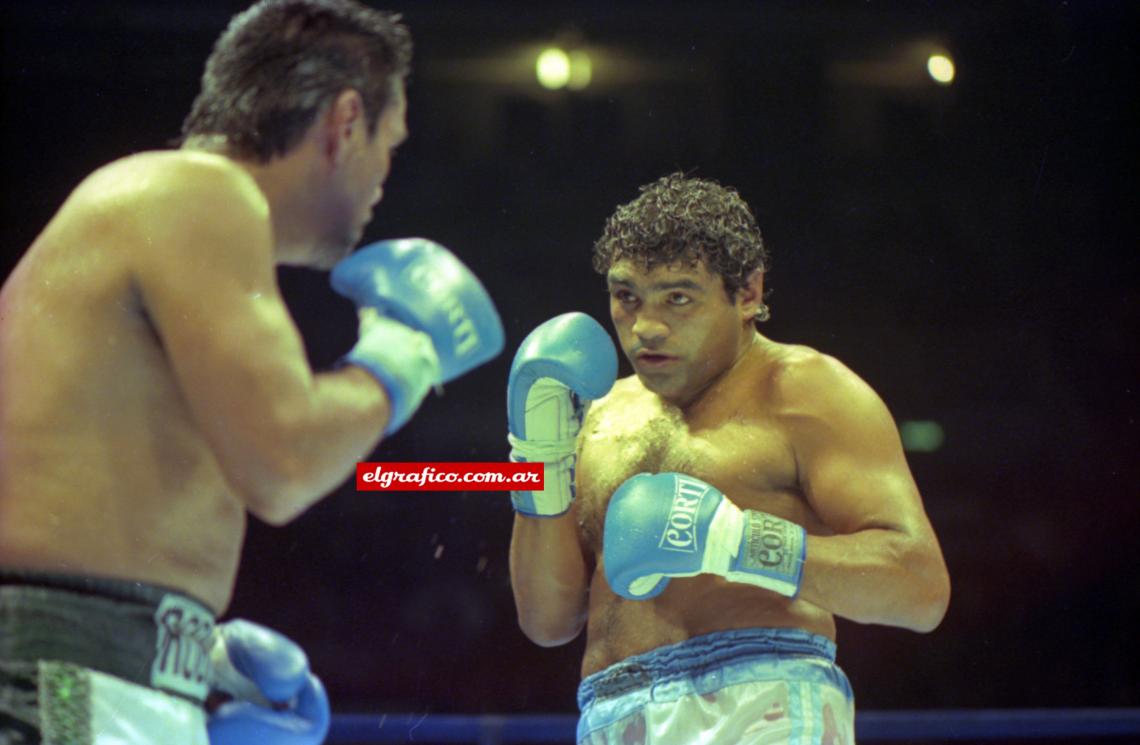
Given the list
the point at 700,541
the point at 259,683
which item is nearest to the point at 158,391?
the point at 259,683

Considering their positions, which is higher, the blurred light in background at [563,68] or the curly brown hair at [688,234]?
the blurred light in background at [563,68]

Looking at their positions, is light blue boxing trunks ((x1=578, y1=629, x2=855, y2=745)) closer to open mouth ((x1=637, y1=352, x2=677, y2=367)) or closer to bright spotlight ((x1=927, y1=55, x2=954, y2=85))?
open mouth ((x1=637, y1=352, x2=677, y2=367))

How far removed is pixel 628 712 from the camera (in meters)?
1.91

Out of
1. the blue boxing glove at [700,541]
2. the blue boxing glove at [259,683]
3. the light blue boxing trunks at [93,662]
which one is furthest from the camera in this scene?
the blue boxing glove at [700,541]

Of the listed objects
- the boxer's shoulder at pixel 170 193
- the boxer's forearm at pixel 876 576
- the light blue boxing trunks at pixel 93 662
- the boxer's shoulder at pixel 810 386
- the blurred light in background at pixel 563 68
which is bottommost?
the light blue boxing trunks at pixel 93 662

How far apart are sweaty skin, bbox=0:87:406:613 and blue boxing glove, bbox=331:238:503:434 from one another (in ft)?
0.28

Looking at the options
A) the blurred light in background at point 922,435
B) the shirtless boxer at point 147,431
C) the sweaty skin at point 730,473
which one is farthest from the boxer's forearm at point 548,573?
the blurred light in background at point 922,435

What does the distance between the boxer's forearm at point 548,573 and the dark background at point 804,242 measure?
0.96 meters

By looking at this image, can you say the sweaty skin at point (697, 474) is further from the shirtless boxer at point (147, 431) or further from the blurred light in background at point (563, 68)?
the blurred light in background at point (563, 68)

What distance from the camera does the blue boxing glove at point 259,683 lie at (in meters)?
1.54

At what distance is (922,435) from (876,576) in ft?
5.85

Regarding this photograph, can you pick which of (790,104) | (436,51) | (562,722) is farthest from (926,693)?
(436,51)

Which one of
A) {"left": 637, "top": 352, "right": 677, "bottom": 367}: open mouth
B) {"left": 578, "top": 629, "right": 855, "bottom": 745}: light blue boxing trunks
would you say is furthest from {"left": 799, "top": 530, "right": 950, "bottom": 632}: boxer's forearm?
{"left": 637, "top": 352, "right": 677, "bottom": 367}: open mouth

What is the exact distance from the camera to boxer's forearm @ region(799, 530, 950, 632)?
182cm
